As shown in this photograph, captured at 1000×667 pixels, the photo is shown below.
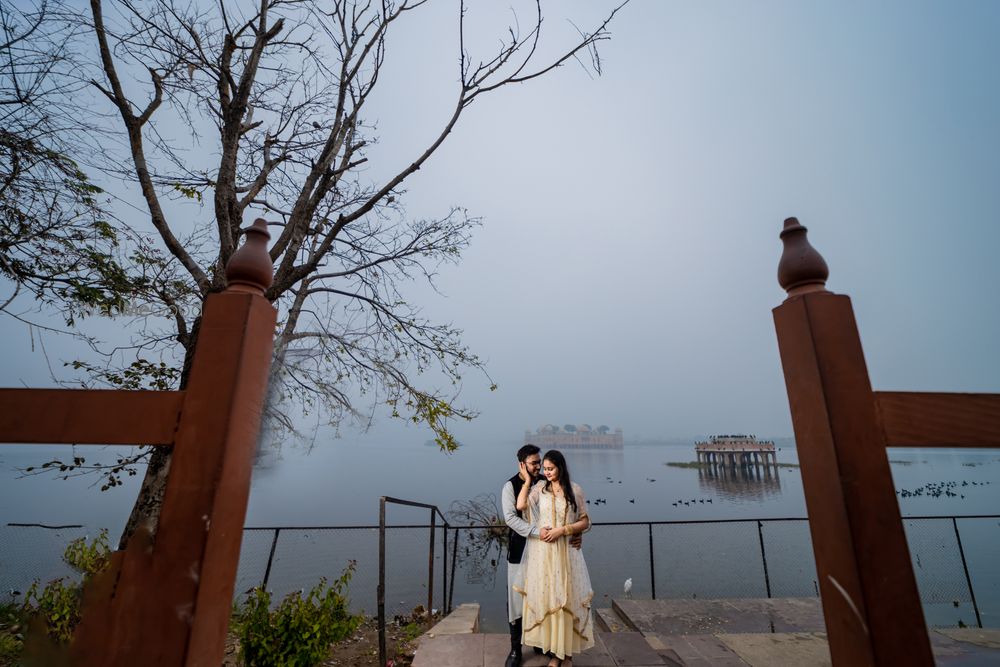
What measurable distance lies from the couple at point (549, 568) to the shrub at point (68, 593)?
10.5 ft

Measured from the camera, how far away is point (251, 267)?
137cm

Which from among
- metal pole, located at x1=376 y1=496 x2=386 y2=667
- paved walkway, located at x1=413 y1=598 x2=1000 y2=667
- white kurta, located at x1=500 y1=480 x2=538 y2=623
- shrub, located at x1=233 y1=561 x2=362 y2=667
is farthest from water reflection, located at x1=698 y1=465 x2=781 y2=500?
shrub, located at x1=233 y1=561 x2=362 y2=667

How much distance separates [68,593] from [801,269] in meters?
7.15

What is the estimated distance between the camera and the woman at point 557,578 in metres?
3.78

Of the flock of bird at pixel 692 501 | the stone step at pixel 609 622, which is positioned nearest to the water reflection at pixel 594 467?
the flock of bird at pixel 692 501

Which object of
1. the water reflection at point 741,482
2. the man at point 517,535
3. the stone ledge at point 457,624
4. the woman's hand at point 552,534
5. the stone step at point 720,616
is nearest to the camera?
the woman's hand at point 552,534

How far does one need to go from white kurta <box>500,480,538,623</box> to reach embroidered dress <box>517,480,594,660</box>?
0.07 meters

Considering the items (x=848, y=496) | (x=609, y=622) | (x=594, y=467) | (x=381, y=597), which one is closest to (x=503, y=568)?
(x=609, y=622)

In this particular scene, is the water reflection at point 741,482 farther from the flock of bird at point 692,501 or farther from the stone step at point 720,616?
the stone step at point 720,616

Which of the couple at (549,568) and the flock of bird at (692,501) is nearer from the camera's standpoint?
the couple at (549,568)

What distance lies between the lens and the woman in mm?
3777

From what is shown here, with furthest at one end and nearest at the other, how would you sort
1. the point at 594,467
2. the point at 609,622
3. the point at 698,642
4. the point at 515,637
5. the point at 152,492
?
the point at 594,467 < the point at 609,622 < the point at 698,642 < the point at 152,492 < the point at 515,637

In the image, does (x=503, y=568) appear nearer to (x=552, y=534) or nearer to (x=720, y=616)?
(x=720, y=616)

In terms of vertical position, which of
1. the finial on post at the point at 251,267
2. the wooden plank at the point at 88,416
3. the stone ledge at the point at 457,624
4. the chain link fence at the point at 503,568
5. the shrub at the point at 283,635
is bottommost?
the chain link fence at the point at 503,568
